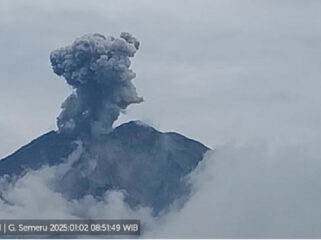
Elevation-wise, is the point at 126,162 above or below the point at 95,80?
below

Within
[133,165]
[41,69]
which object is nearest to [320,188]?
[133,165]

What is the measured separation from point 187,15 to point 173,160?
72cm

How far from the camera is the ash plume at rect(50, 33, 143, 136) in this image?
17.7ft

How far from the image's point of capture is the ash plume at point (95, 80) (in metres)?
5.40

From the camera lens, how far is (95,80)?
18.3 feet

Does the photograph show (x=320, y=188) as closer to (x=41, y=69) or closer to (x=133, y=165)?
(x=133, y=165)

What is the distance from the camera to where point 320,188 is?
17.7 feet

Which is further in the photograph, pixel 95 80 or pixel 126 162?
pixel 95 80

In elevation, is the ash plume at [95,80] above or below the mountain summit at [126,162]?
above

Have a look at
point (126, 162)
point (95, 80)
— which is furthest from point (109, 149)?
point (95, 80)

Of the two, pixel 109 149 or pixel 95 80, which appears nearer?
pixel 109 149

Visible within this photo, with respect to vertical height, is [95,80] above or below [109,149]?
above

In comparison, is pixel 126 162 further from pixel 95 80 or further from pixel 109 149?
pixel 95 80

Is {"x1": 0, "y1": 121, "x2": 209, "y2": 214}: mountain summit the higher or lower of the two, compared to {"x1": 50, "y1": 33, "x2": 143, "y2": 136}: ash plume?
lower
